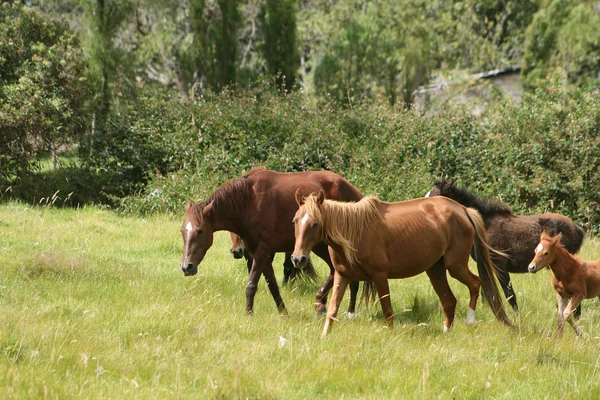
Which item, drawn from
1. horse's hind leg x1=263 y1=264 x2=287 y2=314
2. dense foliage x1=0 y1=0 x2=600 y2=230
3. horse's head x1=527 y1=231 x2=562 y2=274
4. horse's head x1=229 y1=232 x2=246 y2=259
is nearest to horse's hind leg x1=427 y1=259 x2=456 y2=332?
horse's head x1=527 y1=231 x2=562 y2=274

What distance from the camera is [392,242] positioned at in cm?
737

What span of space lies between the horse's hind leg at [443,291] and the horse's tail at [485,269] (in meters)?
0.52

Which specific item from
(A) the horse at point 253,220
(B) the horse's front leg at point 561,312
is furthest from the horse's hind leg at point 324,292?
(B) the horse's front leg at point 561,312

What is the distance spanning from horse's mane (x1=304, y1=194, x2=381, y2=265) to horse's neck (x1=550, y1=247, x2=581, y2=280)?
2.56m

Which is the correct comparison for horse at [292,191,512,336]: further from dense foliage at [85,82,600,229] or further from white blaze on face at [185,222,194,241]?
dense foliage at [85,82,600,229]

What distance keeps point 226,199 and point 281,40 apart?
16.1 meters

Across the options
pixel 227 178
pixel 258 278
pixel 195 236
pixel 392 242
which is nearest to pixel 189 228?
pixel 195 236

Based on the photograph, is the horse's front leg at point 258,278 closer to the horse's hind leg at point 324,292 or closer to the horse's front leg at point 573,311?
the horse's hind leg at point 324,292

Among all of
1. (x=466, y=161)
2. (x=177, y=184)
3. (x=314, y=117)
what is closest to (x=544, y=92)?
→ (x=466, y=161)

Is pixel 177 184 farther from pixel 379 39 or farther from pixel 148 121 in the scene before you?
pixel 379 39

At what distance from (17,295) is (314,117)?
33.1ft

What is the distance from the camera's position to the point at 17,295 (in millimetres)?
7414

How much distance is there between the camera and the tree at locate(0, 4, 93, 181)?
579 inches

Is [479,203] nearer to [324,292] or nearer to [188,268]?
[324,292]
